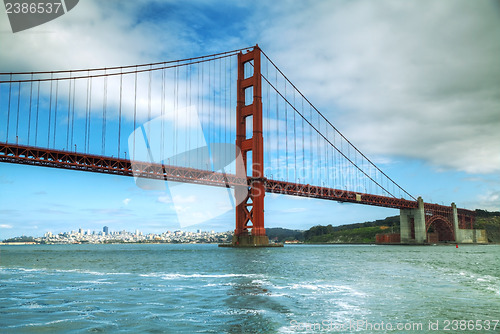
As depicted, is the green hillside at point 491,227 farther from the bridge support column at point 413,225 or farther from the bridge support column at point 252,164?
the bridge support column at point 252,164

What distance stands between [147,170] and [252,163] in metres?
14.5

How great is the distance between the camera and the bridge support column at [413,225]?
331 ft

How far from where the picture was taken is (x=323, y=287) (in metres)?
15.7

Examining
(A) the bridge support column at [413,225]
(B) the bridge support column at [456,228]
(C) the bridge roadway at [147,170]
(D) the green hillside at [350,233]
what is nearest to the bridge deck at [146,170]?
(C) the bridge roadway at [147,170]

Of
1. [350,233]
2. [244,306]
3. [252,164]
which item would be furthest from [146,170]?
[350,233]

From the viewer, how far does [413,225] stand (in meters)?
110

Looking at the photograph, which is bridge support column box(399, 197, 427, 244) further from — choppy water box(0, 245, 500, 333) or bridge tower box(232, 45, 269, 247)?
choppy water box(0, 245, 500, 333)

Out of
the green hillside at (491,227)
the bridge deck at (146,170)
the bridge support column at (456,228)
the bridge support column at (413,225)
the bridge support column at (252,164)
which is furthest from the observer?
the green hillside at (491,227)

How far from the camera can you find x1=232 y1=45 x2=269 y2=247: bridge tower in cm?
5891

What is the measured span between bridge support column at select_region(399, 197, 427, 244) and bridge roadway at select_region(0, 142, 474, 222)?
982 inches

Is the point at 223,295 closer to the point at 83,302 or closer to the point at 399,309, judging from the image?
the point at 83,302

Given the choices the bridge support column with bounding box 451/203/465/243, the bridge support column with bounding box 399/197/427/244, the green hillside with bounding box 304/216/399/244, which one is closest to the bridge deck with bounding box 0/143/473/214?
the bridge support column with bounding box 399/197/427/244

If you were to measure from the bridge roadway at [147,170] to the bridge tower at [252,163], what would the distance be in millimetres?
2141

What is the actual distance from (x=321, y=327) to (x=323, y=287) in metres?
6.77
